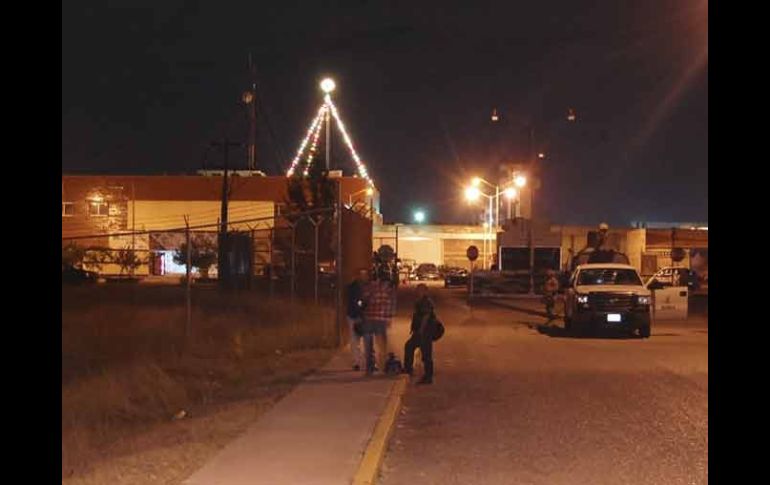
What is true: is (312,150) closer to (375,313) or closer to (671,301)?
(671,301)

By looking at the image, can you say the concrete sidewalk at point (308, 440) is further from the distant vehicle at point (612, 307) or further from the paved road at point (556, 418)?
the distant vehicle at point (612, 307)

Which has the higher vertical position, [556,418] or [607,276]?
[607,276]

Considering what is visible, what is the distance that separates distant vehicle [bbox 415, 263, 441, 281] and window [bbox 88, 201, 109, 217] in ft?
73.1

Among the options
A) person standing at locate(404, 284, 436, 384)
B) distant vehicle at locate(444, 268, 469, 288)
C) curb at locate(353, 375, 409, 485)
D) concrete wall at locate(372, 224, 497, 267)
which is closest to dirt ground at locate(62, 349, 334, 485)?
curb at locate(353, 375, 409, 485)

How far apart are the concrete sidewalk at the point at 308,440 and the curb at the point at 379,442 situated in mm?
66

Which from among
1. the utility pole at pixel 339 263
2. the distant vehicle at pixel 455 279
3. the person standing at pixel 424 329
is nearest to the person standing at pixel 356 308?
the person standing at pixel 424 329

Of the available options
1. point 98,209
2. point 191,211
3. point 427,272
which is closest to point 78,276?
point 98,209

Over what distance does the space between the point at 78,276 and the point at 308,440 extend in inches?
1208

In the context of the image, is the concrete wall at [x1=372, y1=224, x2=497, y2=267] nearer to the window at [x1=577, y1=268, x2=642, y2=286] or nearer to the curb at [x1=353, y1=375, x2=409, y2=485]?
the window at [x1=577, y1=268, x2=642, y2=286]

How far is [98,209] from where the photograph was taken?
234 ft

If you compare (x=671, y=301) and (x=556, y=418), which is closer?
(x=556, y=418)

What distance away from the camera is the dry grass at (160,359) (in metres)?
12.8

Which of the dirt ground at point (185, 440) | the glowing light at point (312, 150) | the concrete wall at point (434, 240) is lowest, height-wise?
the dirt ground at point (185, 440)
